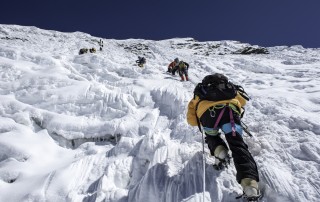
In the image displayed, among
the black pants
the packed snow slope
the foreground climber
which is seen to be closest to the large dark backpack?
the foreground climber

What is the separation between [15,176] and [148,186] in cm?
222

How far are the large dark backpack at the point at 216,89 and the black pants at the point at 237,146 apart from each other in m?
0.18

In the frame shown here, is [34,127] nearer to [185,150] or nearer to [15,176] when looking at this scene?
[15,176]

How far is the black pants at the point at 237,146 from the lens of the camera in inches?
139

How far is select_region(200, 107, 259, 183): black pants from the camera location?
11.5 feet

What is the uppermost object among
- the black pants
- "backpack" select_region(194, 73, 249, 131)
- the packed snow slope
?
"backpack" select_region(194, 73, 249, 131)

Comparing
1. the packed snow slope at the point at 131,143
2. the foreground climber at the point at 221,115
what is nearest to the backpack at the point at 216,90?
the foreground climber at the point at 221,115

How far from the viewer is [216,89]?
4.29m

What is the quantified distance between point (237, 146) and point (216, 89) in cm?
85

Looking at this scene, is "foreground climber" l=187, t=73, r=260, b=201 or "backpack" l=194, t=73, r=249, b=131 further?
"backpack" l=194, t=73, r=249, b=131

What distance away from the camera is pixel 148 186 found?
4230 mm

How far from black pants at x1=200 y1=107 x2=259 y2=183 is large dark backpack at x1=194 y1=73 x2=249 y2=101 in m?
0.18

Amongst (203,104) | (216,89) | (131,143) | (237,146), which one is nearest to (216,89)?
(216,89)

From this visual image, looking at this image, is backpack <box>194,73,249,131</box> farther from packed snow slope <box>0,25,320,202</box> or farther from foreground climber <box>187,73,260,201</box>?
packed snow slope <box>0,25,320,202</box>
